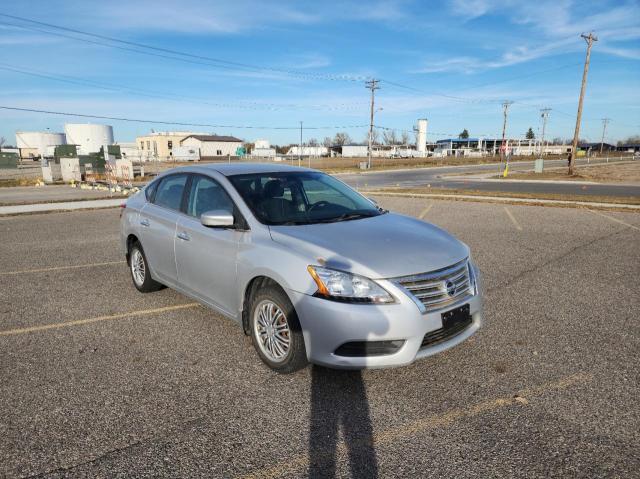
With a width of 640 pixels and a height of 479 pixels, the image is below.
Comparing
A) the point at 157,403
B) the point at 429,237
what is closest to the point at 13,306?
the point at 157,403

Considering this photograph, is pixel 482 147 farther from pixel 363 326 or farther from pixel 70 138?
pixel 363 326

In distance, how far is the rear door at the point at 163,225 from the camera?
4.70 metres

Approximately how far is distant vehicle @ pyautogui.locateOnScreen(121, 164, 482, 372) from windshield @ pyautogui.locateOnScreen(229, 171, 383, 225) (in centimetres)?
1

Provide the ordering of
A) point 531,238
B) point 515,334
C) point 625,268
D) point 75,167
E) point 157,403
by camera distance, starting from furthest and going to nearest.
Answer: point 75,167, point 531,238, point 625,268, point 515,334, point 157,403

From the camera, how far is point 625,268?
685 cm

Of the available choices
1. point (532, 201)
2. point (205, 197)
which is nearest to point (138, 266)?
point (205, 197)

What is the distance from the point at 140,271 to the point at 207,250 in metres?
1.87

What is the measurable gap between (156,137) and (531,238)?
109 metres

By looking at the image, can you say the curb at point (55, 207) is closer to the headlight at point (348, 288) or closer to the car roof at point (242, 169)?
the car roof at point (242, 169)

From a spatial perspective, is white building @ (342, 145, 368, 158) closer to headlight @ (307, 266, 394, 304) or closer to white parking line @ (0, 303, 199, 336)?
white parking line @ (0, 303, 199, 336)

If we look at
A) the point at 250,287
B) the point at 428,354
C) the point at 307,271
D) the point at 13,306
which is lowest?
the point at 13,306

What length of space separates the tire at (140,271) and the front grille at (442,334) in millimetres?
3472

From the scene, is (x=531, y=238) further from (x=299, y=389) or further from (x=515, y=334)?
(x=299, y=389)

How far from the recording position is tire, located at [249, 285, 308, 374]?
3.32 m
